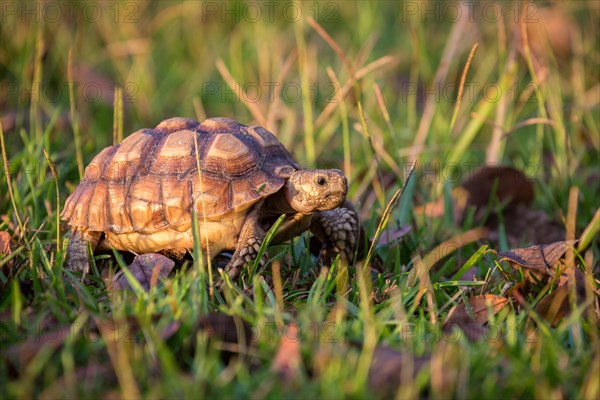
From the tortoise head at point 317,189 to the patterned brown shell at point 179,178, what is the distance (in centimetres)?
8

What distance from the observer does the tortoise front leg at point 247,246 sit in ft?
10.5

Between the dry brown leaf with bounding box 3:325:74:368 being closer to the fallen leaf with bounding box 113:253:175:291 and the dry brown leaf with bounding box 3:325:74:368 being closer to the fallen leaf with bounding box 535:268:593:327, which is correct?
the fallen leaf with bounding box 113:253:175:291

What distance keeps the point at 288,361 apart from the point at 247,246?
1.01m

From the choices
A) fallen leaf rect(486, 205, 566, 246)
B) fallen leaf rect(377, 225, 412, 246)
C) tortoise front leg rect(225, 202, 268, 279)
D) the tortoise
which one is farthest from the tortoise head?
fallen leaf rect(486, 205, 566, 246)

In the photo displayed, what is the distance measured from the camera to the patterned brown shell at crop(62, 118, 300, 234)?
3.25m

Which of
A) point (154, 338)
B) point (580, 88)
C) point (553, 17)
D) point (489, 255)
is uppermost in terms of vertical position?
point (553, 17)

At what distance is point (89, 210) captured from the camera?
3414mm

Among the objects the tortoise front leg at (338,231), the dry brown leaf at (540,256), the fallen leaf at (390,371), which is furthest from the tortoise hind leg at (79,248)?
the dry brown leaf at (540,256)

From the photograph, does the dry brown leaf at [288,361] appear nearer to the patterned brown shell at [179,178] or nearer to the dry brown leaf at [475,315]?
the dry brown leaf at [475,315]

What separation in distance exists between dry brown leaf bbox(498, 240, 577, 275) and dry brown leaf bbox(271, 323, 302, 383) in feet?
4.08

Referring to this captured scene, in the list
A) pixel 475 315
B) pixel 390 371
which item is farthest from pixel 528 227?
pixel 390 371

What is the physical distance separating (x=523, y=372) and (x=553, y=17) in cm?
616

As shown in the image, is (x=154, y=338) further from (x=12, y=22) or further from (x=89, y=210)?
(x=12, y=22)

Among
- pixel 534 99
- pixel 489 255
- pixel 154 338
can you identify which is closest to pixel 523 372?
pixel 154 338
